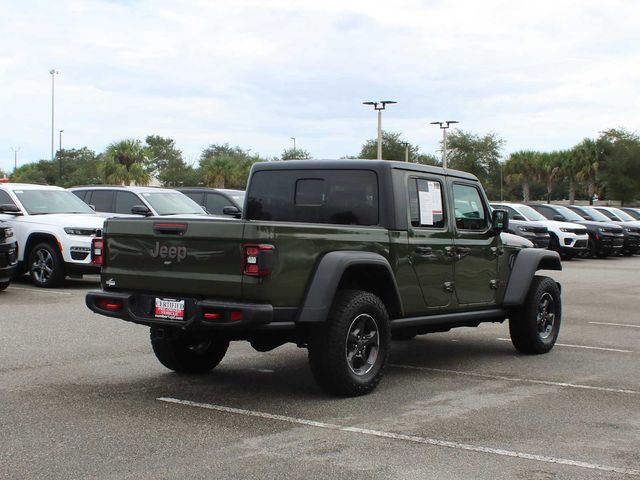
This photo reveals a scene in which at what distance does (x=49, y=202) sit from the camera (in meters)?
16.7

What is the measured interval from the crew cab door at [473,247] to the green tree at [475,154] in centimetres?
6553

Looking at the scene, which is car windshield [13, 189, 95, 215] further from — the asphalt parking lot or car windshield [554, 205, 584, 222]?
car windshield [554, 205, 584, 222]

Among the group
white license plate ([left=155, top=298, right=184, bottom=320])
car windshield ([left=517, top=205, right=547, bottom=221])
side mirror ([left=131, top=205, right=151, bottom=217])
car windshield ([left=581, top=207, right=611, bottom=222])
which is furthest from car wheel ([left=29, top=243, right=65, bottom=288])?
car windshield ([left=581, top=207, right=611, bottom=222])

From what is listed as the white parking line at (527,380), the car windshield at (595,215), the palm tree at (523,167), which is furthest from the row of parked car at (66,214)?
the palm tree at (523,167)

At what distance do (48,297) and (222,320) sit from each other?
834 centimetres

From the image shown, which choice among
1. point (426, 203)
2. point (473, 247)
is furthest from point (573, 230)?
point (426, 203)

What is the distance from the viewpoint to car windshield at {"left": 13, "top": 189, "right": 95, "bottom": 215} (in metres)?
16.4

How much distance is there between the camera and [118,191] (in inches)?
723

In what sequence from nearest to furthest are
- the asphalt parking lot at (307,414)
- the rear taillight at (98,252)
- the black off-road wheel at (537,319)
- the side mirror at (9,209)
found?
the asphalt parking lot at (307,414) → the rear taillight at (98,252) → the black off-road wheel at (537,319) → the side mirror at (9,209)

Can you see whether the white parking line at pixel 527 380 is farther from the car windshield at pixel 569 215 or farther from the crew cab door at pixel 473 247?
the car windshield at pixel 569 215

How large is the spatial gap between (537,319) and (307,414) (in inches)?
148

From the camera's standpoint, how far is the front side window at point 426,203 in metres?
7.98

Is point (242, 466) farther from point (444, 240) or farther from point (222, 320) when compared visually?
point (444, 240)

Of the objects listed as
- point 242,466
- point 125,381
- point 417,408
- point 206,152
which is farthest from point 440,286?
point 206,152
